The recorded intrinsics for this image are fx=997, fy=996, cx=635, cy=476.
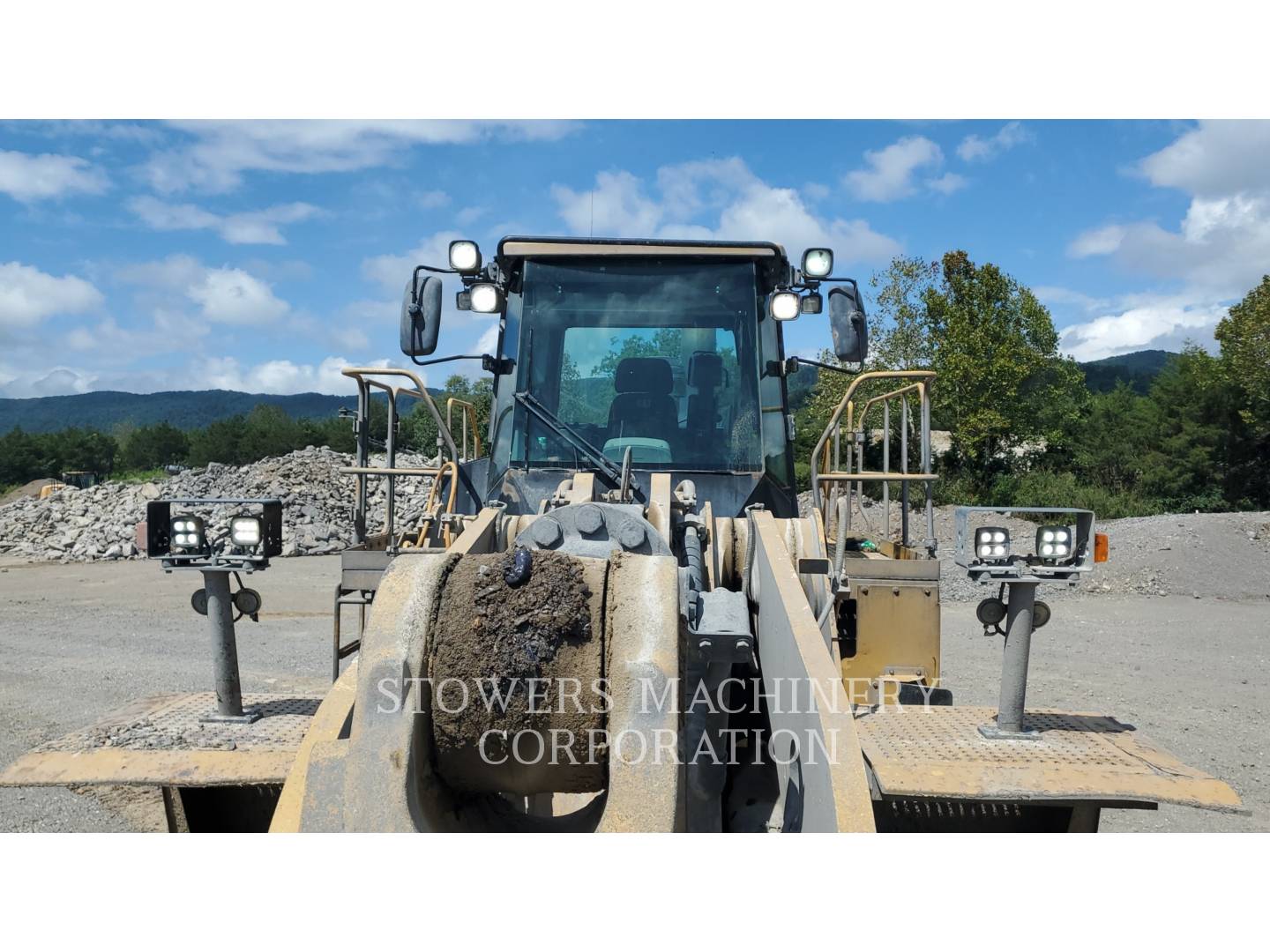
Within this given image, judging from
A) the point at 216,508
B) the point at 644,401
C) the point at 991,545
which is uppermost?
the point at 644,401

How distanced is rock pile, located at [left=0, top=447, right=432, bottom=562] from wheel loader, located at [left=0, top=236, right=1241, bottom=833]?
16480mm

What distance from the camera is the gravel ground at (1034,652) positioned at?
21.9 ft

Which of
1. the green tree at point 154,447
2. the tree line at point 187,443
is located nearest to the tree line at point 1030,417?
the tree line at point 187,443

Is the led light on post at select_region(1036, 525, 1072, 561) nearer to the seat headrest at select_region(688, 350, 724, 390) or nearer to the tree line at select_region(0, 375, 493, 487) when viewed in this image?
the seat headrest at select_region(688, 350, 724, 390)

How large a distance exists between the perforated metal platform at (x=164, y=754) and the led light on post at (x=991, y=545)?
2.54 metres

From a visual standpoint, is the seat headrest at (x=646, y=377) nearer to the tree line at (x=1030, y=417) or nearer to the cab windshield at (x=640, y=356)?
the cab windshield at (x=640, y=356)

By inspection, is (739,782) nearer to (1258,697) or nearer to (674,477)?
(674,477)

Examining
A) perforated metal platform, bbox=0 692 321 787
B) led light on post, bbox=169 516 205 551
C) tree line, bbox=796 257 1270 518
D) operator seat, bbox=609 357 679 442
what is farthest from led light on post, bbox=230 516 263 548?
tree line, bbox=796 257 1270 518

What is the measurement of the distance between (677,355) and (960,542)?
1870 mm

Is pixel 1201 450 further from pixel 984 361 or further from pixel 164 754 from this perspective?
pixel 164 754

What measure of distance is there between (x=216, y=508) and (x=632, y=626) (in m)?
22.4

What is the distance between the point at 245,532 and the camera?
360 centimetres

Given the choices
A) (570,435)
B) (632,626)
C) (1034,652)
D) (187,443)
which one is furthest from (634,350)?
(187,443)

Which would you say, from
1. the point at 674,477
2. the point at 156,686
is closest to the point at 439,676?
the point at 674,477
